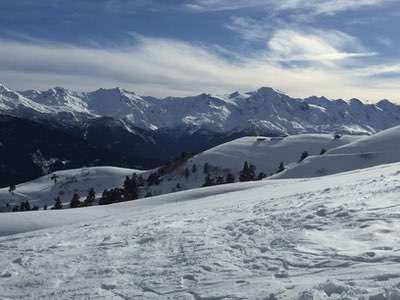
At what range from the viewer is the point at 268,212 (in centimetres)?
1948

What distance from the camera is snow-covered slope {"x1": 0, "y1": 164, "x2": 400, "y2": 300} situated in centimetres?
1036

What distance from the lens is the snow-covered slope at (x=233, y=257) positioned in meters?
10.4

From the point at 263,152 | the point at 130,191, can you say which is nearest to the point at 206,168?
the point at 263,152

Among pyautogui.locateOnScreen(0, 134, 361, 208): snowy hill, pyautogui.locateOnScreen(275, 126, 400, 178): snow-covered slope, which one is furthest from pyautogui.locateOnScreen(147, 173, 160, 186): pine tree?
pyautogui.locateOnScreen(275, 126, 400, 178): snow-covered slope

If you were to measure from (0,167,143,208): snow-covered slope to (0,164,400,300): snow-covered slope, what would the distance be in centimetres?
13953

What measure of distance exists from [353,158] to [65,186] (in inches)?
3679

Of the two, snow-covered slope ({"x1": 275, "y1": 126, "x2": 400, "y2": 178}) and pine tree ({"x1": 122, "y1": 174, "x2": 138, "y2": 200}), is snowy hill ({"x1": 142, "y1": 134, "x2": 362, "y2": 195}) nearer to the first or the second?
pine tree ({"x1": 122, "y1": 174, "x2": 138, "y2": 200})

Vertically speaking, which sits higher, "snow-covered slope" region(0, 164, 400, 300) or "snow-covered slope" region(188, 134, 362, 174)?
"snow-covered slope" region(188, 134, 362, 174)

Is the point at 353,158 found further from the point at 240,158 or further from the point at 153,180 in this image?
the point at 240,158

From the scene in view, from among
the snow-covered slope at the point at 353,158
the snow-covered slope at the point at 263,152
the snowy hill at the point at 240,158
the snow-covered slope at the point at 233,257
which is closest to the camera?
the snow-covered slope at the point at 233,257

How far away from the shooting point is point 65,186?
556 ft

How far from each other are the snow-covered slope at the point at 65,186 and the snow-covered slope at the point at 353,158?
238ft

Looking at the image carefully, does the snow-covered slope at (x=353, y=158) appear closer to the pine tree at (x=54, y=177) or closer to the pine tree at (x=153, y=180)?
the pine tree at (x=153, y=180)

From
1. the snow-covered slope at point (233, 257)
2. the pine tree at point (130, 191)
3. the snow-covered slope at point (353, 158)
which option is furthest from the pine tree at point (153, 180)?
the snow-covered slope at point (233, 257)
